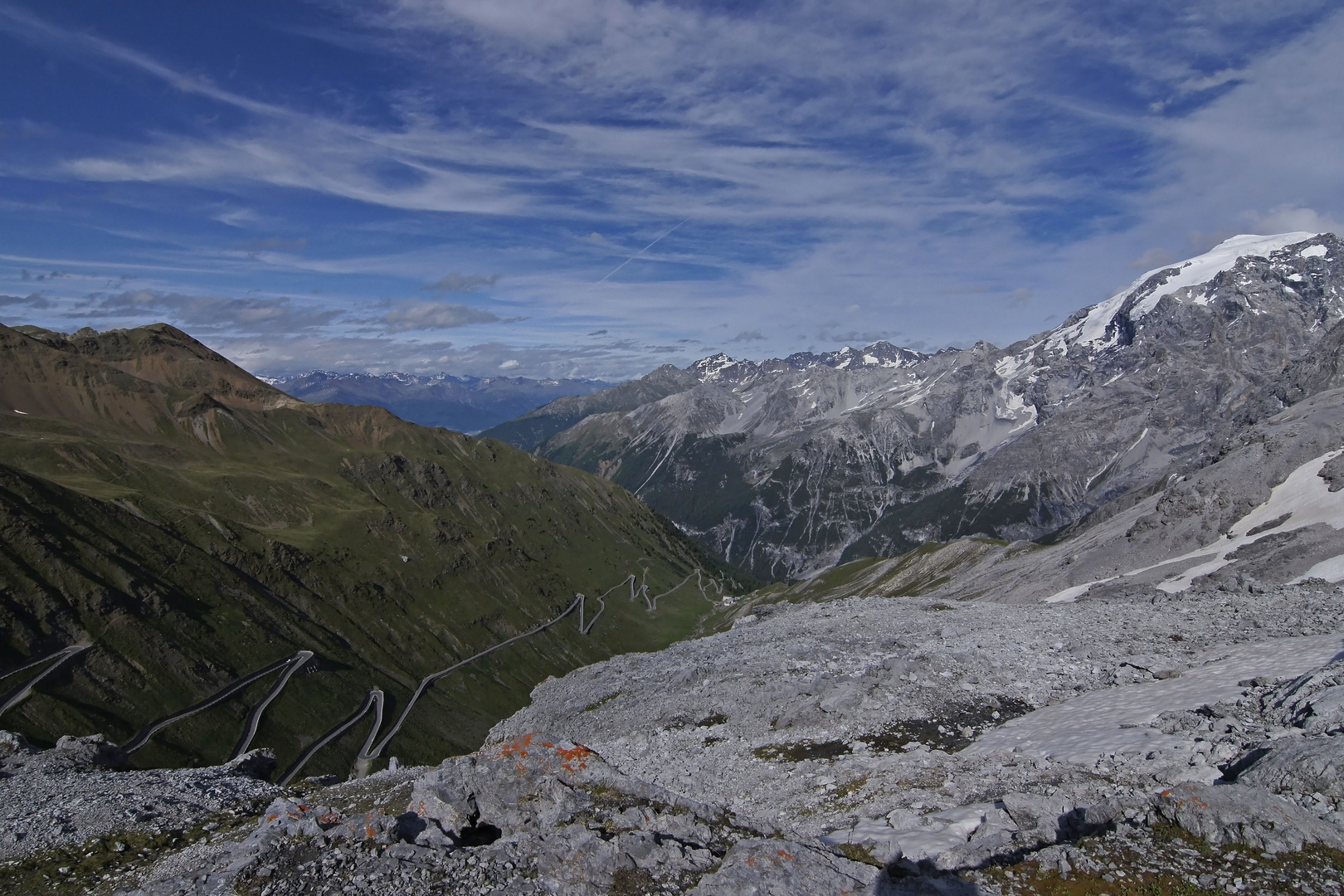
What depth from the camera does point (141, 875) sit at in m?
21.0

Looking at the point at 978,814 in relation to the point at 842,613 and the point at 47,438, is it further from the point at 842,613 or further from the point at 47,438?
the point at 47,438

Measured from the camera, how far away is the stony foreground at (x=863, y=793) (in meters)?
17.4

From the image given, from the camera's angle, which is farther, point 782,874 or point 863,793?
point 863,793

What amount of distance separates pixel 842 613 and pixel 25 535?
131067 millimetres

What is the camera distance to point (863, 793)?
32281 millimetres

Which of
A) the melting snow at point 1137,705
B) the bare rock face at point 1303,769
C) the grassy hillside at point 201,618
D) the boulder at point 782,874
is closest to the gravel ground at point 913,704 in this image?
the melting snow at point 1137,705

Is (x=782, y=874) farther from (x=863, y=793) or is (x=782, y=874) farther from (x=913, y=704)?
(x=913, y=704)

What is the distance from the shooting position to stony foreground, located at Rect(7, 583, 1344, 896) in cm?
1744

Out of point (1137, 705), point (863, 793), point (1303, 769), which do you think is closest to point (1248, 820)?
point (1303, 769)

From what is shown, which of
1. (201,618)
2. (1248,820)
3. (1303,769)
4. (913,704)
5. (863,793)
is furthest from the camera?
(201,618)

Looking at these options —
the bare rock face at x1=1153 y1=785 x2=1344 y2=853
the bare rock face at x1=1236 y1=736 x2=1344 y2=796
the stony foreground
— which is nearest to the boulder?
the stony foreground

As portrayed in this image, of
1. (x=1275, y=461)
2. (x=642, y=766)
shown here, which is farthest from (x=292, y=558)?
(x=1275, y=461)

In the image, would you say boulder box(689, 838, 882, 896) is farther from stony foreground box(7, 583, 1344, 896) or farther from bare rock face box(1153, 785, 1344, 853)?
bare rock face box(1153, 785, 1344, 853)

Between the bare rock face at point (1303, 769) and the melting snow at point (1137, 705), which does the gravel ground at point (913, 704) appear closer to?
the melting snow at point (1137, 705)
